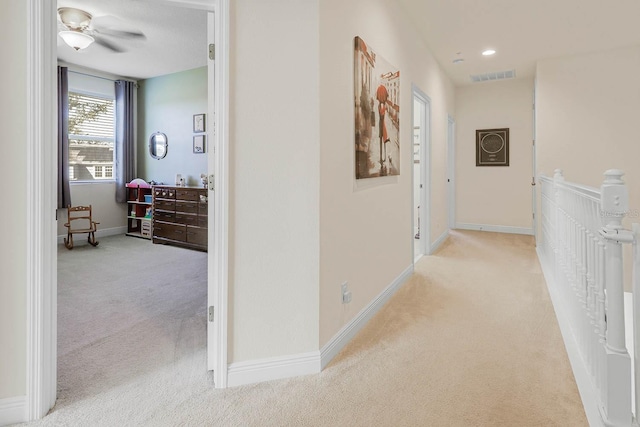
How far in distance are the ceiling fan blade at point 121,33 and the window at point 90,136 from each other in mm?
2013

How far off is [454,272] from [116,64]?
5.61 m

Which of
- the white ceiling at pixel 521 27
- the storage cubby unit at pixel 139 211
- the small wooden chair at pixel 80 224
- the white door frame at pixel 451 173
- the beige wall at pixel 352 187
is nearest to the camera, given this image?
the beige wall at pixel 352 187

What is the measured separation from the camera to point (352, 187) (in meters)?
2.46

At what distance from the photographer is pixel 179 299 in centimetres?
321

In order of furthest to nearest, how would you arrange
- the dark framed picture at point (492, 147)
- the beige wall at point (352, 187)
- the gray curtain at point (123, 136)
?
the dark framed picture at point (492, 147), the gray curtain at point (123, 136), the beige wall at point (352, 187)

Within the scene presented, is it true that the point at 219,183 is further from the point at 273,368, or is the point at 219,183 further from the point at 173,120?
the point at 173,120

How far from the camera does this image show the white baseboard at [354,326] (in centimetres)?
213

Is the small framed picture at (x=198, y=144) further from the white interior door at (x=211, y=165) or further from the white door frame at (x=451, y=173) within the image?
the white door frame at (x=451, y=173)

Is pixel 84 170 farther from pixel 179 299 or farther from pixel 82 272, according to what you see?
pixel 179 299

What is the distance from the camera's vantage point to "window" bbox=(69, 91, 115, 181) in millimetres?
5840

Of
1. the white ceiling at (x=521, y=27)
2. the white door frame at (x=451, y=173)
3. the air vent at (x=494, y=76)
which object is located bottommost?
the white door frame at (x=451, y=173)
